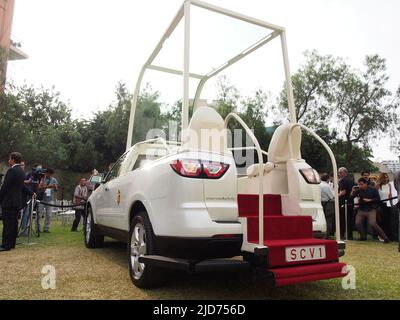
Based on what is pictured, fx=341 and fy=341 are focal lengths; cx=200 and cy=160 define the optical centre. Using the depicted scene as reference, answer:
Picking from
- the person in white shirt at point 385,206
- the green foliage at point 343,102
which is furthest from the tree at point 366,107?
the person in white shirt at point 385,206

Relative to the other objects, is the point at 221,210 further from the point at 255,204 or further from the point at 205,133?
the point at 205,133

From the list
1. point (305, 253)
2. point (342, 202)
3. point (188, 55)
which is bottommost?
point (305, 253)

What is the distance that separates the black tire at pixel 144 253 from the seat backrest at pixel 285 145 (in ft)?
5.51

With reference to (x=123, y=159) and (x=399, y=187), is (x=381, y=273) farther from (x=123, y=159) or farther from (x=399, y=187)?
(x=123, y=159)

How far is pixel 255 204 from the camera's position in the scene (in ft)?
11.8

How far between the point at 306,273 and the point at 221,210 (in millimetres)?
893

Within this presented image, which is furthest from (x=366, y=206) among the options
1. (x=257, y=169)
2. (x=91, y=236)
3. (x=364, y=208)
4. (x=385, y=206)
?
(x=91, y=236)

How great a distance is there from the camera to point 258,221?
320cm

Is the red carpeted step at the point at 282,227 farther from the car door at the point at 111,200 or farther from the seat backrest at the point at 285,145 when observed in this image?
the car door at the point at 111,200

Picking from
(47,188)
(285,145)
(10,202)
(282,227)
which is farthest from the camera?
(47,188)

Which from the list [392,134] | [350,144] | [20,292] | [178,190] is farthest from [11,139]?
[392,134]

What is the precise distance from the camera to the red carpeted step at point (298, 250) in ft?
9.57

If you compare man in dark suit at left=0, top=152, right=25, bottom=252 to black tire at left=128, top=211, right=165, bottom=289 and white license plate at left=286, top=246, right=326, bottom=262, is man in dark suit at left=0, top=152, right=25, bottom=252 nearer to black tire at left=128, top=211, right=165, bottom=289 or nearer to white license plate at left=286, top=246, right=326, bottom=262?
black tire at left=128, top=211, right=165, bottom=289

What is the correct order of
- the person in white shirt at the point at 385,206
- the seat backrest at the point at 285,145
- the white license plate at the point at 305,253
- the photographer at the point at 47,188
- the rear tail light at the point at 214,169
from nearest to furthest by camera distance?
the white license plate at the point at 305,253
the rear tail light at the point at 214,169
the seat backrest at the point at 285,145
the person in white shirt at the point at 385,206
the photographer at the point at 47,188
